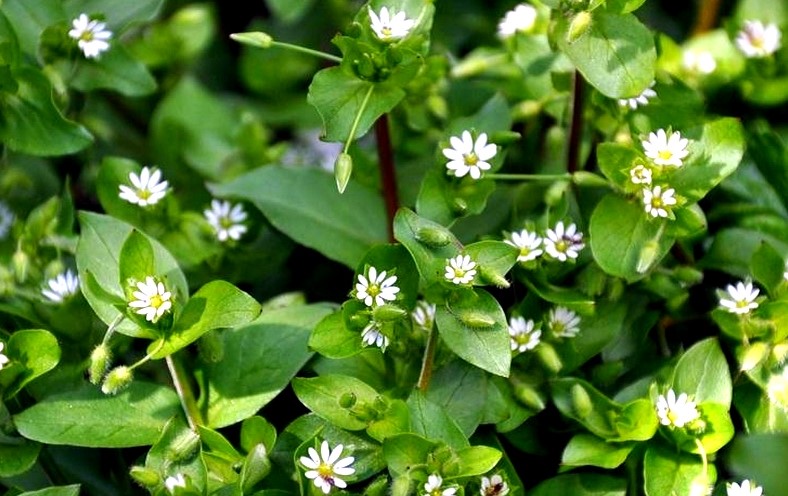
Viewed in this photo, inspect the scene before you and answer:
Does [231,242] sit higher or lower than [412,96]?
lower

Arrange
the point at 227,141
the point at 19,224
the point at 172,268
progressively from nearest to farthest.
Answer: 1. the point at 172,268
2. the point at 19,224
3. the point at 227,141

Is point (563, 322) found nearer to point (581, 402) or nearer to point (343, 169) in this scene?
point (581, 402)

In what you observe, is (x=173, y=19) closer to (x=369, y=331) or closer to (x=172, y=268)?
(x=172, y=268)

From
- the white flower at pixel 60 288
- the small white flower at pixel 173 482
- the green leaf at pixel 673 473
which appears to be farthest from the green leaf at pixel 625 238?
the white flower at pixel 60 288

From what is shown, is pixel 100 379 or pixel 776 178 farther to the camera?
pixel 776 178

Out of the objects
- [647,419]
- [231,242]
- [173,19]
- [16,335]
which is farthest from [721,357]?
[173,19]

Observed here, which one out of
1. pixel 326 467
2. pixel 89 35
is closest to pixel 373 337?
pixel 326 467

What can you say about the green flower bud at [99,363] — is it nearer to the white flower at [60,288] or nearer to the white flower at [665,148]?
the white flower at [60,288]
